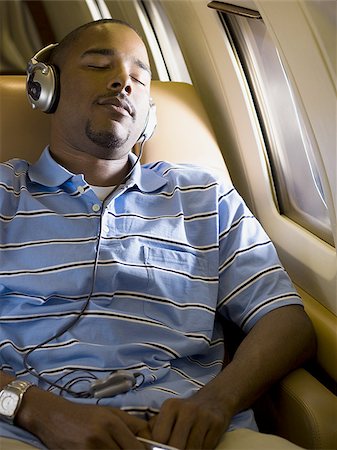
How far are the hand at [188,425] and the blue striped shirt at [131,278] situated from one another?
0.08 metres

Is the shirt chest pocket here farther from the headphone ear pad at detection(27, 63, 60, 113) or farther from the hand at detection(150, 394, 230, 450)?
the headphone ear pad at detection(27, 63, 60, 113)

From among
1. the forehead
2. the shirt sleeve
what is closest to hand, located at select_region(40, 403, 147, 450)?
the shirt sleeve

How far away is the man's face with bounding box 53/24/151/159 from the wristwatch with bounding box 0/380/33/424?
0.65 meters

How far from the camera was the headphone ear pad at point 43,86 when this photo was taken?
2025mm

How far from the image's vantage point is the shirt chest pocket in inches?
71.2

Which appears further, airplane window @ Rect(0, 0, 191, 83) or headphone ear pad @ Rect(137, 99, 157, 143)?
airplane window @ Rect(0, 0, 191, 83)

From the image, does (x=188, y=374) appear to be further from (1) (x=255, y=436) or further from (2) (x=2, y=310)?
(2) (x=2, y=310)

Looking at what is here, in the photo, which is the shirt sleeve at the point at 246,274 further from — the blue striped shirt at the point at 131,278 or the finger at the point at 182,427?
the finger at the point at 182,427

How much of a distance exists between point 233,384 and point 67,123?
785mm

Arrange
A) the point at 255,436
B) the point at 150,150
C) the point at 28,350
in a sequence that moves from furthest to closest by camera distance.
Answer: the point at 150,150 < the point at 28,350 < the point at 255,436

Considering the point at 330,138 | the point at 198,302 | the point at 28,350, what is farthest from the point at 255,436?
the point at 330,138

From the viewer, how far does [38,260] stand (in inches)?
70.9

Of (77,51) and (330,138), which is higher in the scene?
(77,51)

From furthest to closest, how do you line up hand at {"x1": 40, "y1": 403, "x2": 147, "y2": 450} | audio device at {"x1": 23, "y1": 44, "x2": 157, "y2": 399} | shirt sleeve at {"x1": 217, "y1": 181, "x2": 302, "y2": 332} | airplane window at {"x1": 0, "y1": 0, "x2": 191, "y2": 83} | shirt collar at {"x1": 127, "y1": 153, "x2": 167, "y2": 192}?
airplane window at {"x1": 0, "y1": 0, "x2": 191, "y2": 83}, shirt collar at {"x1": 127, "y1": 153, "x2": 167, "y2": 192}, shirt sleeve at {"x1": 217, "y1": 181, "x2": 302, "y2": 332}, audio device at {"x1": 23, "y1": 44, "x2": 157, "y2": 399}, hand at {"x1": 40, "y1": 403, "x2": 147, "y2": 450}
